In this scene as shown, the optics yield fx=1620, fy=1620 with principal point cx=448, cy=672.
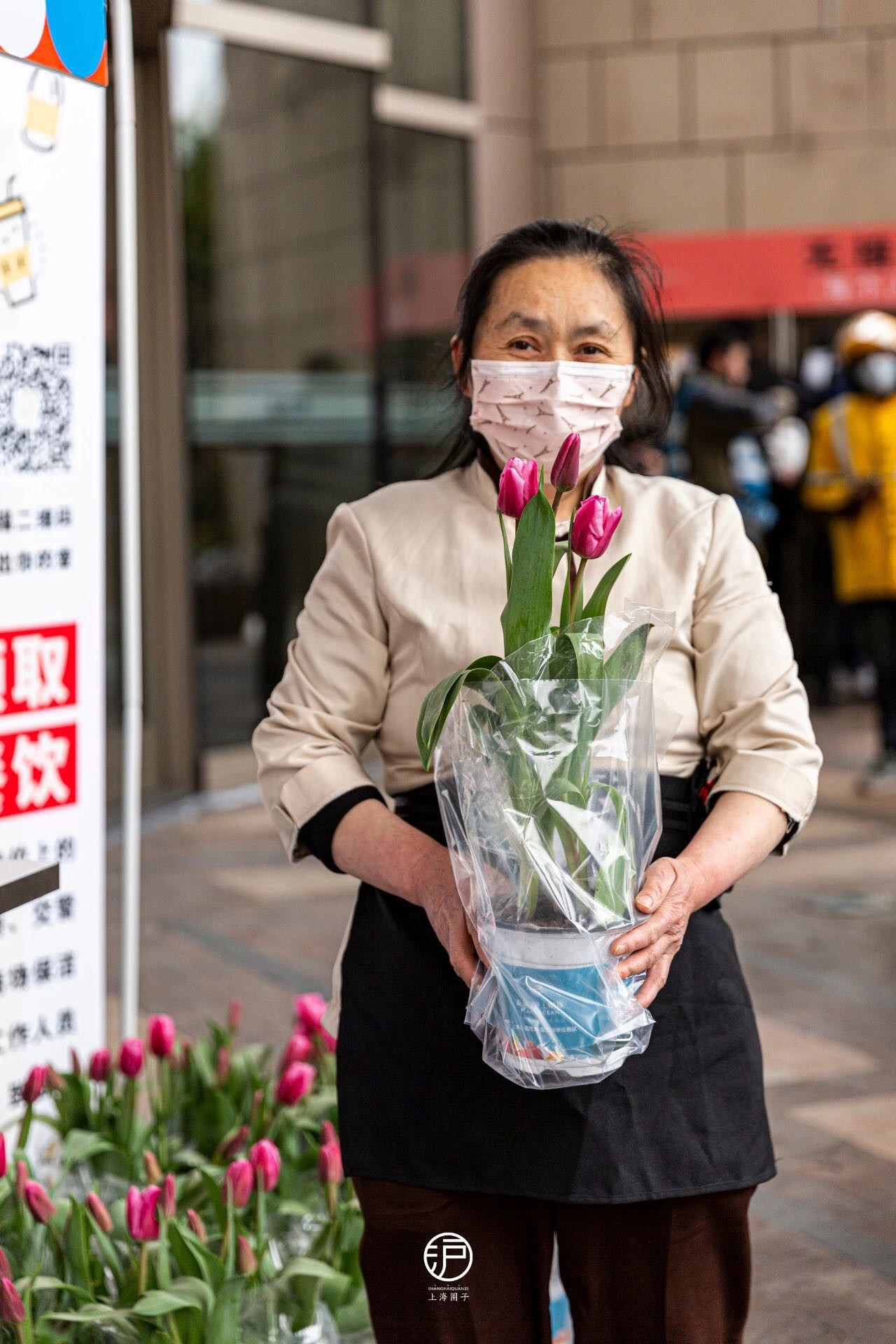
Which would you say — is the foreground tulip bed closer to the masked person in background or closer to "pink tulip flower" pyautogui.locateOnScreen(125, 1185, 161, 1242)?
"pink tulip flower" pyautogui.locateOnScreen(125, 1185, 161, 1242)

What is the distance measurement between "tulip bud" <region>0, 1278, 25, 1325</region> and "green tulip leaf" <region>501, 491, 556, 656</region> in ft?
4.18

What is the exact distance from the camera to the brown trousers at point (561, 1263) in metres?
1.80

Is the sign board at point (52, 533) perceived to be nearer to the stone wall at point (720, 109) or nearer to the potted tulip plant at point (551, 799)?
the potted tulip plant at point (551, 799)

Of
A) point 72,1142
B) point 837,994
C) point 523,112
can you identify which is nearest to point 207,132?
point 523,112

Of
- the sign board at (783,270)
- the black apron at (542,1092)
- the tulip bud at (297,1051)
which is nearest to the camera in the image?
the black apron at (542,1092)

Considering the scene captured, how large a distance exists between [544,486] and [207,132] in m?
6.13

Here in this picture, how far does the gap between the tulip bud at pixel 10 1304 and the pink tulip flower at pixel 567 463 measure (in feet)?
4.65

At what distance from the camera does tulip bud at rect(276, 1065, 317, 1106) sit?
9.07ft

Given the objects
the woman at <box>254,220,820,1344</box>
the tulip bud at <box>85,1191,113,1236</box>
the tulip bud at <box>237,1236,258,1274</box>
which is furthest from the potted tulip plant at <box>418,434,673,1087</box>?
the tulip bud at <box>85,1191,113,1236</box>

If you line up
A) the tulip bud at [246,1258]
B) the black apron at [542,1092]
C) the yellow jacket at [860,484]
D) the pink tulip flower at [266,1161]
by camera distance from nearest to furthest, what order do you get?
the black apron at [542,1092], the tulip bud at [246,1258], the pink tulip flower at [266,1161], the yellow jacket at [860,484]

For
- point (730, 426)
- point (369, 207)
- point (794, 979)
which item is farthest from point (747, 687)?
point (369, 207)

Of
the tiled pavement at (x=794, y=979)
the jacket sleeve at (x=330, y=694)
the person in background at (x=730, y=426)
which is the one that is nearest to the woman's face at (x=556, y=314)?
the jacket sleeve at (x=330, y=694)

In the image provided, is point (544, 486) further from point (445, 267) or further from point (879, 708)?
point (445, 267)

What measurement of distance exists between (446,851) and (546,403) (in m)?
0.50
